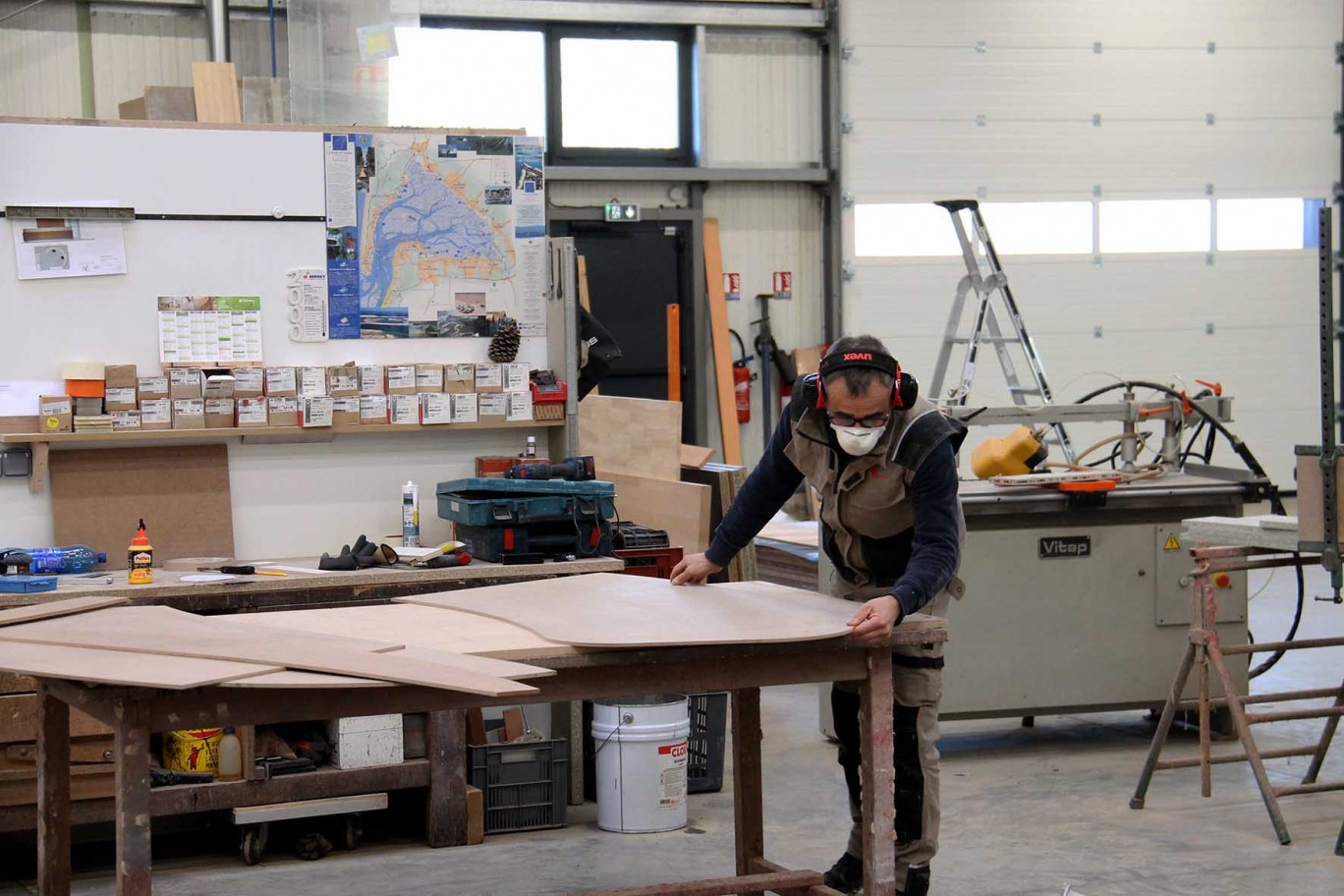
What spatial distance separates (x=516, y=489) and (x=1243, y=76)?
729 centimetres

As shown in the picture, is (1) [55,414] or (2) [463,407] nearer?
(1) [55,414]

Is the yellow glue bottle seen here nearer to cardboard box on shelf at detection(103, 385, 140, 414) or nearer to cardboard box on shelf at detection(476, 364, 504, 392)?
cardboard box on shelf at detection(103, 385, 140, 414)

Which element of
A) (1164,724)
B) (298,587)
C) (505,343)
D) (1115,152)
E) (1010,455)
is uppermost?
(1115,152)

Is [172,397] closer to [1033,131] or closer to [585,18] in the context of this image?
[585,18]

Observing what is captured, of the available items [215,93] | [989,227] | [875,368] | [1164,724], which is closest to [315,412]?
[215,93]

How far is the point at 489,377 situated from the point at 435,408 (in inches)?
8.0

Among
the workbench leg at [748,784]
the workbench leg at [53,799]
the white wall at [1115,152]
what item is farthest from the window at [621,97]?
the workbench leg at [53,799]


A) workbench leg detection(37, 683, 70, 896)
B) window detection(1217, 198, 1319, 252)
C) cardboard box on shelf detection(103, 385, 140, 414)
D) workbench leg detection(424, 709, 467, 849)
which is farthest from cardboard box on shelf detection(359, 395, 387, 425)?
window detection(1217, 198, 1319, 252)

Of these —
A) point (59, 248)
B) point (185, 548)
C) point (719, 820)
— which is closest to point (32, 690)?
point (185, 548)

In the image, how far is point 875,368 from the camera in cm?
302

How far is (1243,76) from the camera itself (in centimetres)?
965

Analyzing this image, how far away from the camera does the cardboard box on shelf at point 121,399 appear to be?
4.35 metres

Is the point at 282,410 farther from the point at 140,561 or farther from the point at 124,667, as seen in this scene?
the point at 124,667

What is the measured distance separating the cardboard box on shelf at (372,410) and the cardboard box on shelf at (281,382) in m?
0.21
